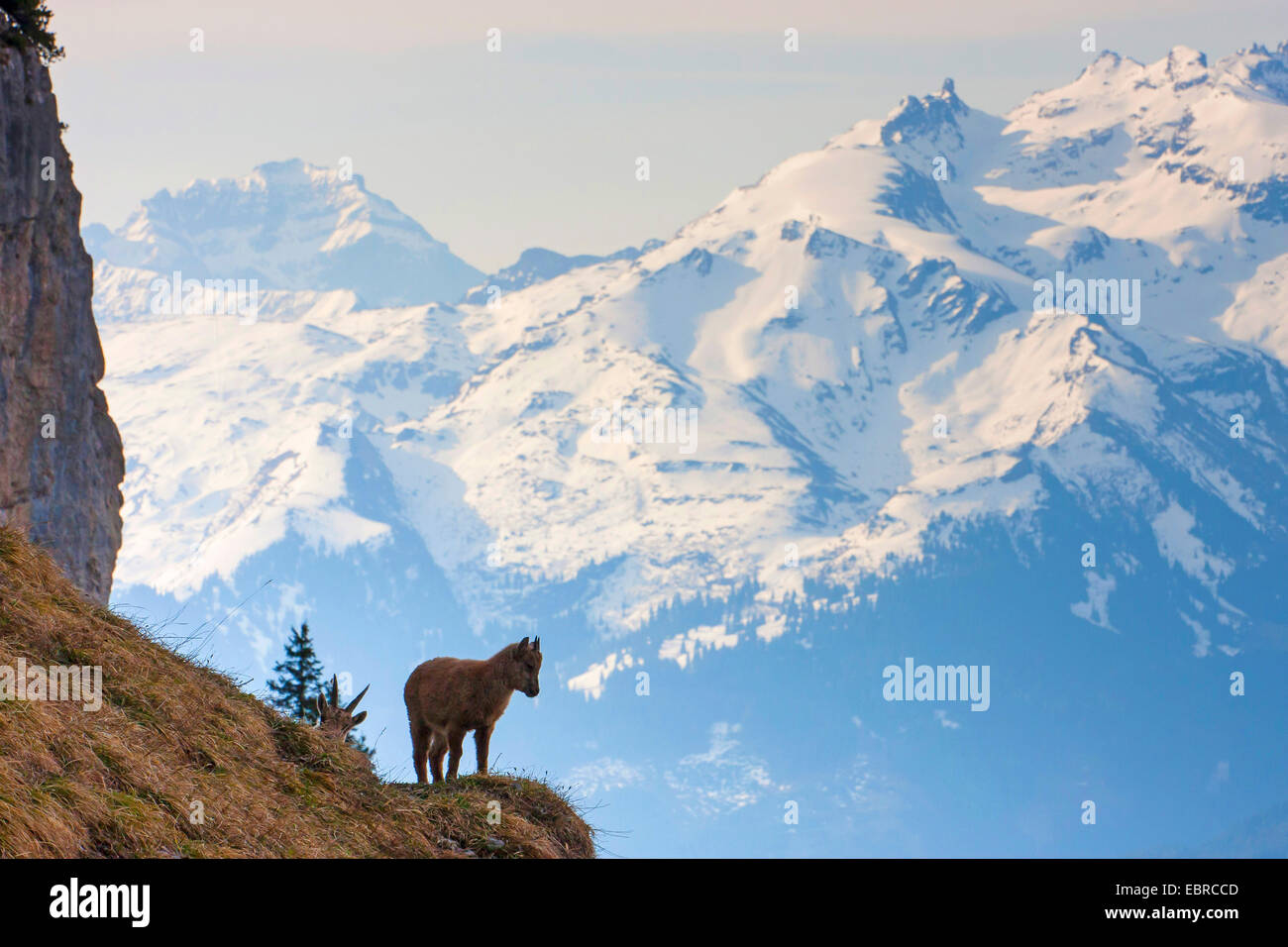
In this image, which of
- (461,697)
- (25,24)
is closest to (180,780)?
(461,697)

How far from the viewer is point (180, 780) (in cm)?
1583

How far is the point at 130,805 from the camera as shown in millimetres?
14406

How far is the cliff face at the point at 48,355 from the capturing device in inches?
2269

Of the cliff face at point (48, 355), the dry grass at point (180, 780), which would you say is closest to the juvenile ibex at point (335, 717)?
the dry grass at point (180, 780)

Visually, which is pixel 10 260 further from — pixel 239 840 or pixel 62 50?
pixel 239 840

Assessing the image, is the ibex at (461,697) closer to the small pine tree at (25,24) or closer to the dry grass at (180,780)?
the dry grass at (180,780)

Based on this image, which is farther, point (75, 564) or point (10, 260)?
point (75, 564)

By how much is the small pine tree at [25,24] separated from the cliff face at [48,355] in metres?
0.72

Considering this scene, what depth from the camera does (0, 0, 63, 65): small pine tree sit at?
53594 mm
